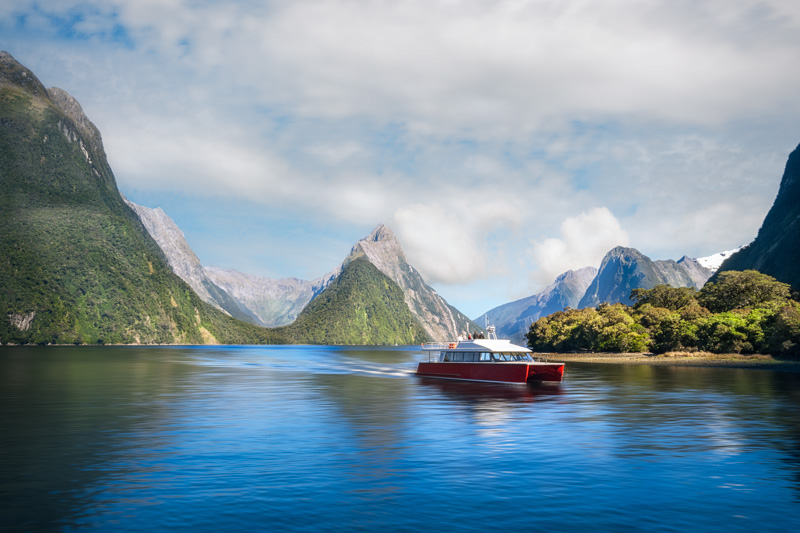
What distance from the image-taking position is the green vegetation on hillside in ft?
423

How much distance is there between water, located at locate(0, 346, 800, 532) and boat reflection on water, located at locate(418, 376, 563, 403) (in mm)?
4708

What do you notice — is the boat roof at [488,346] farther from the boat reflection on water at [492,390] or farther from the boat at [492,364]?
the boat reflection on water at [492,390]

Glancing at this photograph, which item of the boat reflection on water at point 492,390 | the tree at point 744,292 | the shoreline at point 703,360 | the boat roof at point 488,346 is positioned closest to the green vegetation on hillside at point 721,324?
the tree at point 744,292

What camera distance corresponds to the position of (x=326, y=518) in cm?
1964

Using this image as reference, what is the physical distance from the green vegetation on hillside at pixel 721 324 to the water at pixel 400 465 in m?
84.3

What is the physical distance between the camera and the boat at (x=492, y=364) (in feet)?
251

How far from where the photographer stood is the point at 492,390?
238 feet

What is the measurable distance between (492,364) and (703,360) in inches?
3193

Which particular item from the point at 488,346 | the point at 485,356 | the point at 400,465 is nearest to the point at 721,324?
the point at 488,346

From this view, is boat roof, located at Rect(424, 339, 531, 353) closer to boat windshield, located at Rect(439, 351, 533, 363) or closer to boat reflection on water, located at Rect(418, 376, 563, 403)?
boat windshield, located at Rect(439, 351, 533, 363)

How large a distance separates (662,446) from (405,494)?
60.7ft

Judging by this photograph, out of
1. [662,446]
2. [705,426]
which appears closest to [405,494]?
[662,446]

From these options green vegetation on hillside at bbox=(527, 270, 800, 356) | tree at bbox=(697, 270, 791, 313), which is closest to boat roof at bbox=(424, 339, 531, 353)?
green vegetation on hillside at bbox=(527, 270, 800, 356)

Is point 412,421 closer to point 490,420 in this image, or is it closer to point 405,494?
point 490,420
